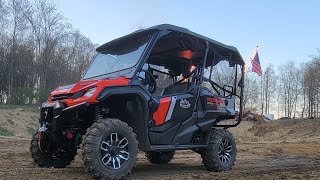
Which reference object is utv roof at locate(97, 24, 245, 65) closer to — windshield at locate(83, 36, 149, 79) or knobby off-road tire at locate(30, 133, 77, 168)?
windshield at locate(83, 36, 149, 79)

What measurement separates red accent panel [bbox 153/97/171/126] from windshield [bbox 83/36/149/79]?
2.96 ft

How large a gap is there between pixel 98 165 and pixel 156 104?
1.78 meters

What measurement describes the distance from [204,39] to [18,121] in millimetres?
23757

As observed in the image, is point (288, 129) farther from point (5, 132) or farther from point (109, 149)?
point (109, 149)

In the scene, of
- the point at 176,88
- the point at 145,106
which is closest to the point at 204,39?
the point at 176,88

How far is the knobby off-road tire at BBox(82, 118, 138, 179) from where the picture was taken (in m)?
6.12

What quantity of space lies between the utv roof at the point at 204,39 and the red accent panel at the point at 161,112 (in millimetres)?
1334

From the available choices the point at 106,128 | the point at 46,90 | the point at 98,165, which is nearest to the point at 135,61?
the point at 106,128

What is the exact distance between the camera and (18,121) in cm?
2933

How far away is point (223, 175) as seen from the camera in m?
7.73

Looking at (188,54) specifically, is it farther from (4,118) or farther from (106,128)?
(4,118)

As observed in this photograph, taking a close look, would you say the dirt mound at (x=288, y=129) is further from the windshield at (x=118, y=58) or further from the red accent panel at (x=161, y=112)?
the red accent panel at (x=161, y=112)

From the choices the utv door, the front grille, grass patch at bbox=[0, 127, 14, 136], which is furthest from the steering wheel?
grass patch at bbox=[0, 127, 14, 136]

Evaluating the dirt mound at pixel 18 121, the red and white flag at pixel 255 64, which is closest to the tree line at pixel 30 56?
the dirt mound at pixel 18 121
